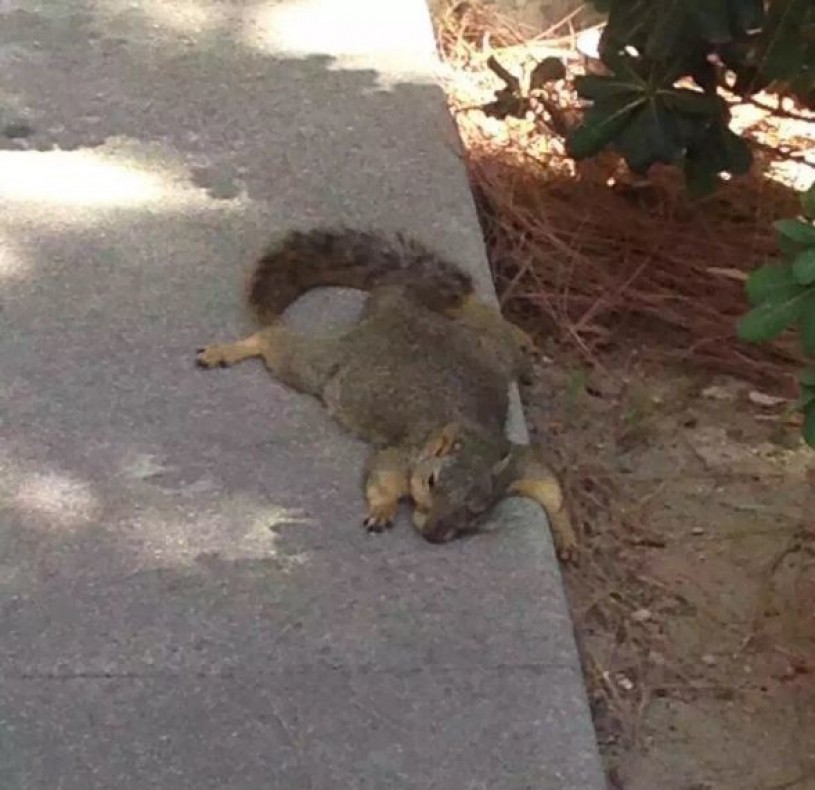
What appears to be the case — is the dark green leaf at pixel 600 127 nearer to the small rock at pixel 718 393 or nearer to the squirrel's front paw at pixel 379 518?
the small rock at pixel 718 393

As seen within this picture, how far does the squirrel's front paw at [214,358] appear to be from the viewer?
3.58m

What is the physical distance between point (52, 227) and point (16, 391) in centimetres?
60

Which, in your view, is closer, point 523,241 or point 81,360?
point 81,360

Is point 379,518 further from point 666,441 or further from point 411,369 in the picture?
point 666,441

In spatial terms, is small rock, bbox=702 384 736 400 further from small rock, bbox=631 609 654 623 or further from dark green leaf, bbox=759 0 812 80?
small rock, bbox=631 609 654 623

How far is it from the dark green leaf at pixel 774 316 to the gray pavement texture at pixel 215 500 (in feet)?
1.93

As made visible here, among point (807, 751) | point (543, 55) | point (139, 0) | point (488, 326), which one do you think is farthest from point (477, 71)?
point (807, 751)

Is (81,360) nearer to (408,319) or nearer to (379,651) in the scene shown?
(408,319)

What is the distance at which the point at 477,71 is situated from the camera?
5.29 metres

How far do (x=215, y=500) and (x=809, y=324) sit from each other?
3.59ft

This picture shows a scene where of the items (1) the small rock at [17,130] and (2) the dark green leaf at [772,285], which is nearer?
(2) the dark green leaf at [772,285]

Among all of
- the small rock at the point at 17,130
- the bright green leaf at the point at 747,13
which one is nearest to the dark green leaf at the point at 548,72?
the bright green leaf at the point at 747,13

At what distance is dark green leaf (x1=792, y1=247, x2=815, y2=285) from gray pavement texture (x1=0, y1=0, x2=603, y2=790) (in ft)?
2.40

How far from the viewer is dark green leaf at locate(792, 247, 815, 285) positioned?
2.68 m
